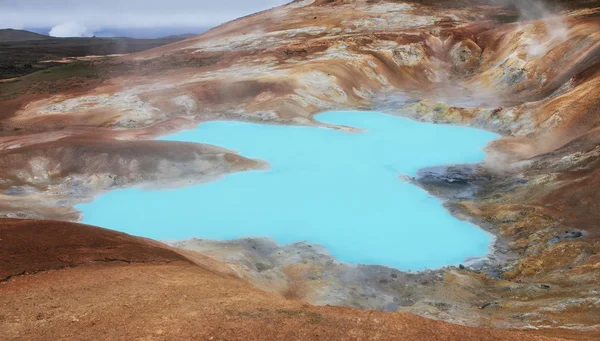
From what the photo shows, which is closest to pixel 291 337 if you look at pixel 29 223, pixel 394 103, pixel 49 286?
pixel 49 286

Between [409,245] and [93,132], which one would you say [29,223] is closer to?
[409,245]

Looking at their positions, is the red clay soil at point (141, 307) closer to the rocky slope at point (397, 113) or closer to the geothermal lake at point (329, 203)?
the rocky slope at point (397, 113)

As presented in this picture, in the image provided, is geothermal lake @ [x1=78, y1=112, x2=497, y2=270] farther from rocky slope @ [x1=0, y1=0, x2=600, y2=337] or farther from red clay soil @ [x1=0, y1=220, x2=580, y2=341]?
red clay soil @ [x1=0, y1=220, x2=580, y2=341]

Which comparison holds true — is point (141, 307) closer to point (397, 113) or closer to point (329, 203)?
point (329, 203)

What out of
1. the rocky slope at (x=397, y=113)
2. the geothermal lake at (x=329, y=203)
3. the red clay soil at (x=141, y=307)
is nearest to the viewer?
the red clay soil at (x=141, y=307)

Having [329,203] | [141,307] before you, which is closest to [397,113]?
[329,203]

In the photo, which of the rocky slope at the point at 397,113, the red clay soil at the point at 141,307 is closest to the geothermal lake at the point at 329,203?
the rocky slope at the point at 397,113

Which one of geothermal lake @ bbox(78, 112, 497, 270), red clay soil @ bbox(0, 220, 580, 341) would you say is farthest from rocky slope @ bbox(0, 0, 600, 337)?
red clay soil @ bbox(0, 220, 580, 341)
